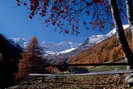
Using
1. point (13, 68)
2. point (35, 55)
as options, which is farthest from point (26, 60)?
point (13, 68)

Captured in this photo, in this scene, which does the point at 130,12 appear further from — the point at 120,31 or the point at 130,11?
the point at 120,31

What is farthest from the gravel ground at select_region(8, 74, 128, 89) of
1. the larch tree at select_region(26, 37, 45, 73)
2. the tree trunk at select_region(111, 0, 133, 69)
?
the larch tree at select_region(26, 37, 45, 73)

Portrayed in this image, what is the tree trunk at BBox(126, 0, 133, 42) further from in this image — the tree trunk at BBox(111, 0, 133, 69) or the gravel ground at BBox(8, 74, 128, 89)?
the gravel ground at BBox(8, 74, 128, 89)

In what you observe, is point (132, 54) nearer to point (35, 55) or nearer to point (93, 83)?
point (93, 83)

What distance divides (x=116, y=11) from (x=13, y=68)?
22.9 m

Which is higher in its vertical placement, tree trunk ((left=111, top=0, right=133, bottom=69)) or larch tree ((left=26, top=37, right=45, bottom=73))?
larch tree ((left=26, top=37, right=45, bottom=73))

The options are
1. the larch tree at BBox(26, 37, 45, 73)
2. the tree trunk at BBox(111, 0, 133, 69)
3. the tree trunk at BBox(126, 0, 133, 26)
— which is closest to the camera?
the tree trunk at BBox(126, 0, 133, 26)

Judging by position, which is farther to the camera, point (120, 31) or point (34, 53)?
point (34, 53)

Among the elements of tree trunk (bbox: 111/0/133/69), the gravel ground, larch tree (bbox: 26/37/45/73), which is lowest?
the gravel ground

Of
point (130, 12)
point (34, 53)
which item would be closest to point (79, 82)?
point (130, 12)

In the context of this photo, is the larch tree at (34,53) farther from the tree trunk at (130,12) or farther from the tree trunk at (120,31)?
the tree trunk at (130,12)

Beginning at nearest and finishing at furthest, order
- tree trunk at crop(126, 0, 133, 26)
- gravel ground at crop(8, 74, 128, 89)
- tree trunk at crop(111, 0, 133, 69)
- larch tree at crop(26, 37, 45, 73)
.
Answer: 1. tree trunk at crop(126, 0, 133, 26)
2. tree trunk at crop(111, 0, 133, 69)
3. gravel ground at crop(8, 74, 128, 89)
4. larch tree at crop(26, 37, 45, 73)

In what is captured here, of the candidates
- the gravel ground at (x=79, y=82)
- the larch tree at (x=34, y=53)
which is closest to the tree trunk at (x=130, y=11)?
the gravel ground at (x=79, y=82)

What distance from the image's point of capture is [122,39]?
43.9 feet
